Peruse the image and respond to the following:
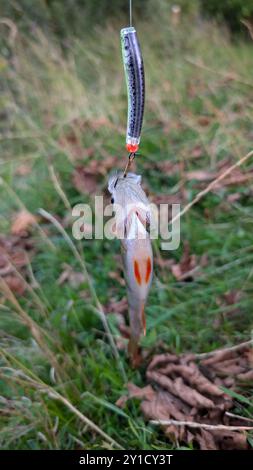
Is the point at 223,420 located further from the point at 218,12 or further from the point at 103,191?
the point at 218,12

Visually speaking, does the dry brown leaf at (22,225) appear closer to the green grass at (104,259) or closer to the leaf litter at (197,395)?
the green grass at (104,259)

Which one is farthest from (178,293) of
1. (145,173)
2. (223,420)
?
(145,173)

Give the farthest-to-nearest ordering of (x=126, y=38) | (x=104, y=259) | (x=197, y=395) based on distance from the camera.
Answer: (x=104, y=259) → (x=197, y=395) → (x=126, y=38)

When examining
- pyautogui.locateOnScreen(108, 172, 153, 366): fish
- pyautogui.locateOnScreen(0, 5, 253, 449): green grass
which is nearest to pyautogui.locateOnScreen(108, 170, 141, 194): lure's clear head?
pyautogui.locateOnScreen(108, 172, 153, 366): fish

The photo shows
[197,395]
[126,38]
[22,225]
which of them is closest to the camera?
[126,38]

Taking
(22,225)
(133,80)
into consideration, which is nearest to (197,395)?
(133,80)

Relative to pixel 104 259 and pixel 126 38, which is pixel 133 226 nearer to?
pixel 126 38
